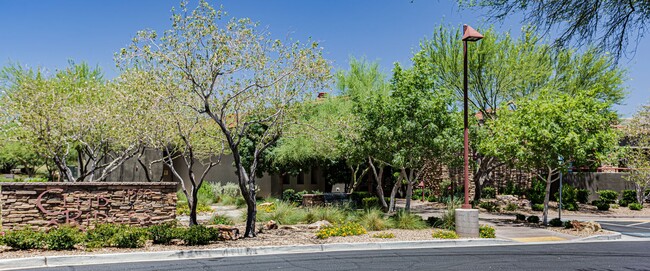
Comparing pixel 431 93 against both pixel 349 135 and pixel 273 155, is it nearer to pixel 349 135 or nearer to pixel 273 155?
pixel 349 135

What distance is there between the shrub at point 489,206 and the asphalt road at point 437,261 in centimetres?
1226

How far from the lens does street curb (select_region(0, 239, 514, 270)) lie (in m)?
10.1

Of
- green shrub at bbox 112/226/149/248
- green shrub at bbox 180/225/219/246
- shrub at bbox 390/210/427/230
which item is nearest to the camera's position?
green shrub at bbox 112/226/149/248

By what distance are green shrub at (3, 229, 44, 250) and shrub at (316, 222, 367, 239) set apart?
22.4 feet

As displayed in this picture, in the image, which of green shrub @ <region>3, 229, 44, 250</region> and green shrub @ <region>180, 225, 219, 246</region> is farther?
green shrub @ <region>180, 225, 219, 246</region>

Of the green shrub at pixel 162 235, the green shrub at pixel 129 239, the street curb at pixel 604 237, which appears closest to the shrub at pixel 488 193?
the street curb at pixel 604 237

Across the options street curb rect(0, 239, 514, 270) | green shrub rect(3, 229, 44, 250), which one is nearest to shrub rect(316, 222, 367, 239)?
street curb rect(0, 239, 514, 270)

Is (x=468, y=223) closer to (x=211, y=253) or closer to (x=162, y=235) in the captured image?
(x=211, y=253)

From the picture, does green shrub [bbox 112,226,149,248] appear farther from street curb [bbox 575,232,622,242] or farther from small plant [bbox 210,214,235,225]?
street curb [bbox 575,232,622,242]

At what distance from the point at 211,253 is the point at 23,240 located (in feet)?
13.1

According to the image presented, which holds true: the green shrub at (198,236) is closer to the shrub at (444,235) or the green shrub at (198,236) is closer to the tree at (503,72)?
the shrub at (444,235)

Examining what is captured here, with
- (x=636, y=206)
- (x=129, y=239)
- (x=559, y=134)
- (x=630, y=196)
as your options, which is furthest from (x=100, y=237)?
(x=630, y=196)

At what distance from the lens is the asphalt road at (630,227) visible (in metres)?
18.1

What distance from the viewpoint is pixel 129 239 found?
463 inches
